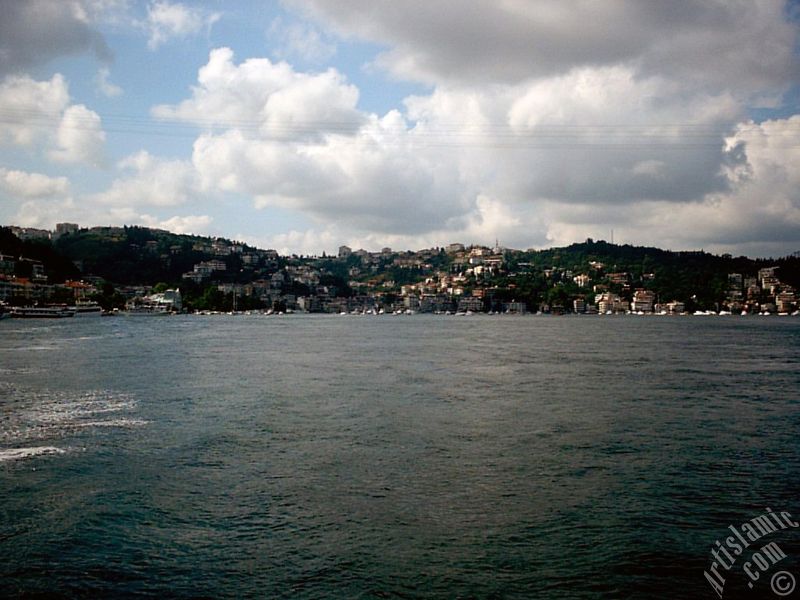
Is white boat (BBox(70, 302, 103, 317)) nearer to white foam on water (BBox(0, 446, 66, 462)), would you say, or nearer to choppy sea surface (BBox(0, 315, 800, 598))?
choppy sea surface (BBox(0, 315, 800, 598))

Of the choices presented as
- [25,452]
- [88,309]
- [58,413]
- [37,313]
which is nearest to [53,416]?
[58,413]

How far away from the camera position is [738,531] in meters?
12.2

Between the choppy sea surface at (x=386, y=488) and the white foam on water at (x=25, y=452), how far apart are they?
0.41ft

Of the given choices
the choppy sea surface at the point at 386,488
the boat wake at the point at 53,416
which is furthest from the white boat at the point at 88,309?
the choppy sea surface at the point at 386,488

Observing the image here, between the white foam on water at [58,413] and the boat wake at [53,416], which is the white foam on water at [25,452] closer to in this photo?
the boat wake at [53,416]

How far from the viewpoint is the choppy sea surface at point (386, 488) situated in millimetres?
10234

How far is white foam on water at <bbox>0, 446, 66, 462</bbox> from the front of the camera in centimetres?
1686

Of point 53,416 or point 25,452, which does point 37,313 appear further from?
point 25,452

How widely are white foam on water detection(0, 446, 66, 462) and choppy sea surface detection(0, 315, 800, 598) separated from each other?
126 mm

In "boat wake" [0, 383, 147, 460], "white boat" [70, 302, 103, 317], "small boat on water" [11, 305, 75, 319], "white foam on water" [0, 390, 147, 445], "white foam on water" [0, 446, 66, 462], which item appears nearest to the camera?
"white foam on water" [0, 446, 66, 462]

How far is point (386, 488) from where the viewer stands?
14.5 meters

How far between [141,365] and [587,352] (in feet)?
122

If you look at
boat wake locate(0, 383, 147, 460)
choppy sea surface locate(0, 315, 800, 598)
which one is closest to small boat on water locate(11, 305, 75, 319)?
choppy sea surface locate(0, 315, 800, 598)

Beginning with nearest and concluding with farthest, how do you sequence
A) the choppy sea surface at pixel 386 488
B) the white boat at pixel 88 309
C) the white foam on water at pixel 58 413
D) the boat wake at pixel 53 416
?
the choppy sea surface at pixel 386 488 < the boat wake at pixel 53 416 < the white foam on water at pixel 58 413 < the white boat at pixel 88 309
